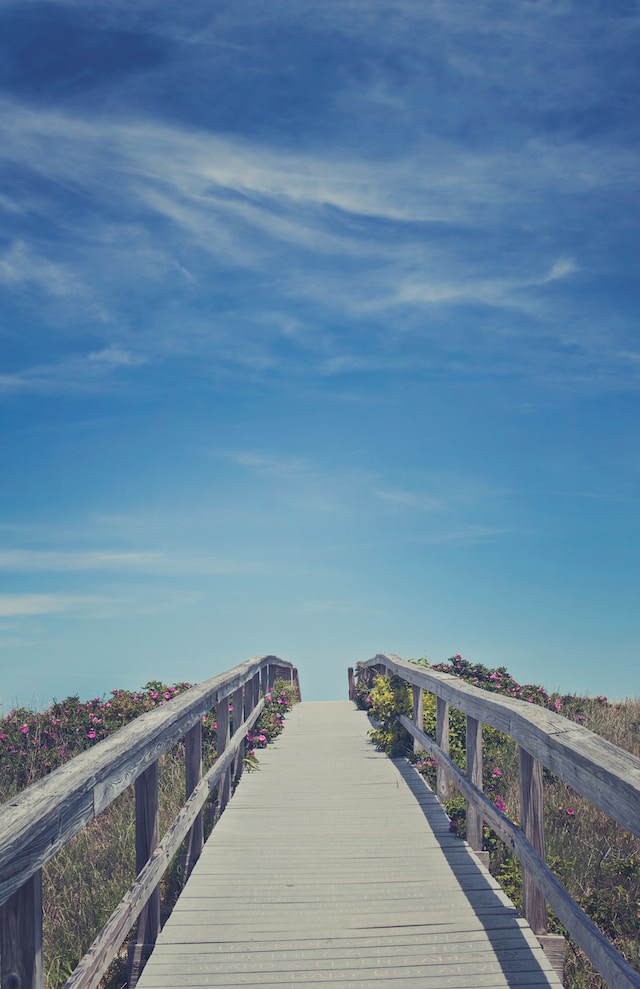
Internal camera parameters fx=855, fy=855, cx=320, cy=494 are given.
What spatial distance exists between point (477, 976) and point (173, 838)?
1.97 m

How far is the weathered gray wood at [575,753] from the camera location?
3406mm

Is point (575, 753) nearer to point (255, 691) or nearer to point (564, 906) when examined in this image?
point (564, 906)

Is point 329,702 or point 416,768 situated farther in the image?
point 329,702

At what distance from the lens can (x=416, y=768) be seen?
9.60m

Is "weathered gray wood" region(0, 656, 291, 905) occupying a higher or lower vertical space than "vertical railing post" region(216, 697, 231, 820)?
higher

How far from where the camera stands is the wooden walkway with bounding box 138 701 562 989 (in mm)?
4586

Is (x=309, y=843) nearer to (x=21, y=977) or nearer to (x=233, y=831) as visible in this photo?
(x=233, y=831)

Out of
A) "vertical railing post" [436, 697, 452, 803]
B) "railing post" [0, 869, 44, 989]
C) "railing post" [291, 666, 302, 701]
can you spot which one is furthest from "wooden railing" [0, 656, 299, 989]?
"railing post" [291, 666, 302, 701]

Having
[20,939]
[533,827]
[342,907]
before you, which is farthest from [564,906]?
[20,939]

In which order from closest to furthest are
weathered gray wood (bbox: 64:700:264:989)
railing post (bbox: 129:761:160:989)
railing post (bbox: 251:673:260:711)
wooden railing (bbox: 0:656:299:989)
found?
wooden railing (bbox: 0:656:299:989), weathered gray wood (bbox: 64:700:264:989), railing post (bbox: 129:761:160:989), railing post (bbox: 251:673:260:711)

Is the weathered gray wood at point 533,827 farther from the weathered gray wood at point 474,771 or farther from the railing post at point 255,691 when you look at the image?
the railing post at point 255,691

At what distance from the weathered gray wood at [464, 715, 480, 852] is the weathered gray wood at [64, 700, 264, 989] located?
6.72 ft

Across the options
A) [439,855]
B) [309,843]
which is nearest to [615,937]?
[439,855]

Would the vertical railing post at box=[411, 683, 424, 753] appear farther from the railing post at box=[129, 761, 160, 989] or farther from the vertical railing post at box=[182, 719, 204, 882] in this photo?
the railing post at box=[129, 761, 160, 989]
